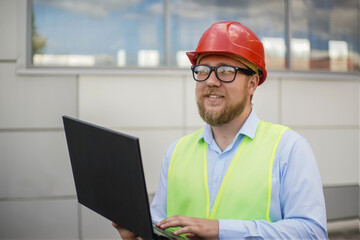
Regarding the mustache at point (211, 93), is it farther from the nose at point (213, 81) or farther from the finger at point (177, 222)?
the finger at point (177, 222)

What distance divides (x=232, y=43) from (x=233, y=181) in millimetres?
665

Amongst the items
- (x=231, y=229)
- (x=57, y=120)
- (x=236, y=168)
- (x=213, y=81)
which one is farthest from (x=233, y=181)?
(x=57, y=120)

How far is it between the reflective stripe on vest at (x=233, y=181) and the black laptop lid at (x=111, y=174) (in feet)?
1.73

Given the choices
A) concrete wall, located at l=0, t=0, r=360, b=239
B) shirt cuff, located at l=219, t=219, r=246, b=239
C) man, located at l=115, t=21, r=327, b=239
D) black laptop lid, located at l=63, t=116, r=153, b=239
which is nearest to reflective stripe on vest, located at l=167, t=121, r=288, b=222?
man, located at l=115, t=21, r=327, b=239

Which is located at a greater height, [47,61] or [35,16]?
[35,16]

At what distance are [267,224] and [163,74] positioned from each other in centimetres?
322

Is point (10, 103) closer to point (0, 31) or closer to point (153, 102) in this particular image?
point (0, 31)

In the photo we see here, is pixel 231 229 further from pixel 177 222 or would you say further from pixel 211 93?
pixel 211 93

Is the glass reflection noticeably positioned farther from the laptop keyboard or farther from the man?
the laptop keyboard

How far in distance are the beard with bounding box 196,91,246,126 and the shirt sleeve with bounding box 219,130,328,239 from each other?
359 mm

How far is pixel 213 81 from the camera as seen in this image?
1938mm

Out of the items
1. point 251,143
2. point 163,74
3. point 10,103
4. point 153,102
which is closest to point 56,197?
point 10,103

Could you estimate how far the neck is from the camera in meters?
2.06

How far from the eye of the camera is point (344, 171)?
17.4 feet
